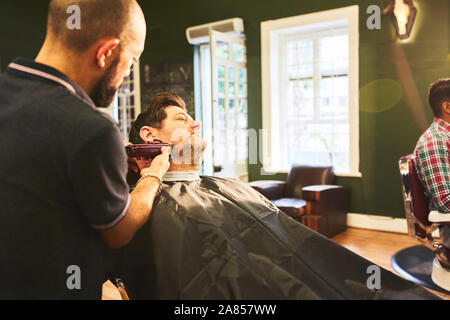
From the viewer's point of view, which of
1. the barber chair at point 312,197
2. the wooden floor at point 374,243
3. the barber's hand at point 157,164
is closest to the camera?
the barber's hand at point 157,164

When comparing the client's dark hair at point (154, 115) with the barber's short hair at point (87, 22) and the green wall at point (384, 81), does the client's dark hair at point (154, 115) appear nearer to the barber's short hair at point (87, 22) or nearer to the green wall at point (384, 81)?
the barber's short hair at point (87, 22)

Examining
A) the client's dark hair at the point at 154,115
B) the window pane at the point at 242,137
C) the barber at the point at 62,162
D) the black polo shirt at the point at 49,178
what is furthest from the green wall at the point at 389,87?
the black polo shirt at the point at 49,178

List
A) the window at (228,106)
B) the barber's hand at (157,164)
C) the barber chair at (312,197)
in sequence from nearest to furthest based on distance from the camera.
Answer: the barber's hand at (157,164), the barber chair at (312,197), the window at (228,106)

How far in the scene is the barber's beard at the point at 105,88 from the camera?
1105mm

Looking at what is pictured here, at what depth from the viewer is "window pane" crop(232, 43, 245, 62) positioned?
5166 mm

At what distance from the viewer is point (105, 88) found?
3.69 feet

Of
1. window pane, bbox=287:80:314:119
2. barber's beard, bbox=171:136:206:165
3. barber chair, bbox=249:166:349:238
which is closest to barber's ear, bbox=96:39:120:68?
barber's beard, bbox=171:136:206:165

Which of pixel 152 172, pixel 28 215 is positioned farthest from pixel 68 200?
pixel 152 172

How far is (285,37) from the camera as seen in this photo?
17.1 ft

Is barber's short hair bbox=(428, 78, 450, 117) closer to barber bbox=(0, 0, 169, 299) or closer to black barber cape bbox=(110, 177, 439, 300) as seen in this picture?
black barber cape bbox=(110, 177, 439, 300)

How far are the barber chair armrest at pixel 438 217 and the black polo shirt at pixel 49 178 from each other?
2.24 m

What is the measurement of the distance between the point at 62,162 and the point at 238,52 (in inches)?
182

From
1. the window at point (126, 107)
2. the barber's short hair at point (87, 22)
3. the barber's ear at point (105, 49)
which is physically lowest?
the barber's ear at point (105, 49)
